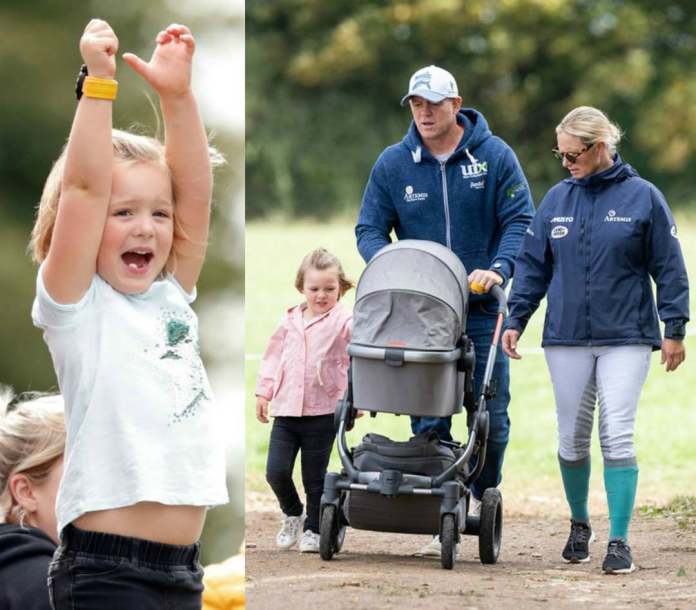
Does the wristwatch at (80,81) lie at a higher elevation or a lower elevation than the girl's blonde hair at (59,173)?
higher

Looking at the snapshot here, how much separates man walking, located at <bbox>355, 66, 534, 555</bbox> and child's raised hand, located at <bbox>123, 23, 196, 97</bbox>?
2120mm

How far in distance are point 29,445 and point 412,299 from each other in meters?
1.65

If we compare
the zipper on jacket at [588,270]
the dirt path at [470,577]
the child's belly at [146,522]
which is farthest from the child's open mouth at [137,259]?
the zipper on jacket at [588,270]

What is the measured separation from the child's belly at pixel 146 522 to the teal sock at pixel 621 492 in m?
2.13

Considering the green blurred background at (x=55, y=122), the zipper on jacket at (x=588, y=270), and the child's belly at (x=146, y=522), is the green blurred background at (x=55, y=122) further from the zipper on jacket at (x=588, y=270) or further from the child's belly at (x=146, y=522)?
the child's belly at (x=146, y=522)

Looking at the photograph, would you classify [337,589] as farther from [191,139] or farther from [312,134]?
[312,134]

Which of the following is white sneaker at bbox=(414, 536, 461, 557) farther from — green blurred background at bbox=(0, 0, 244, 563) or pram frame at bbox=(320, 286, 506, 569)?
green blurred background at bbox=(0, 0, 244, 563)

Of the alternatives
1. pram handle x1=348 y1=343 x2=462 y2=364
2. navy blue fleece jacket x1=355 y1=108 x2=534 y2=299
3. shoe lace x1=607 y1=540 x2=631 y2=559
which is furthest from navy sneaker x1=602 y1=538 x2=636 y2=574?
navy blue fleece jacket x1=355 y1=108 x2=534 y2=299

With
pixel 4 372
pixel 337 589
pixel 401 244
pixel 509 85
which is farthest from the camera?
pixel 509 85

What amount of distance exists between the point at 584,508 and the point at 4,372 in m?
3.55

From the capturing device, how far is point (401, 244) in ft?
13.4

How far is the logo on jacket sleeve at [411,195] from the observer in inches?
169

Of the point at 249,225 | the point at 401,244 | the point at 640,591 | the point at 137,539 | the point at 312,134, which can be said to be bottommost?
the point at 640,591

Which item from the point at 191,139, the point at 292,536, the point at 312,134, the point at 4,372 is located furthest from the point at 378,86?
the point at 191,139
